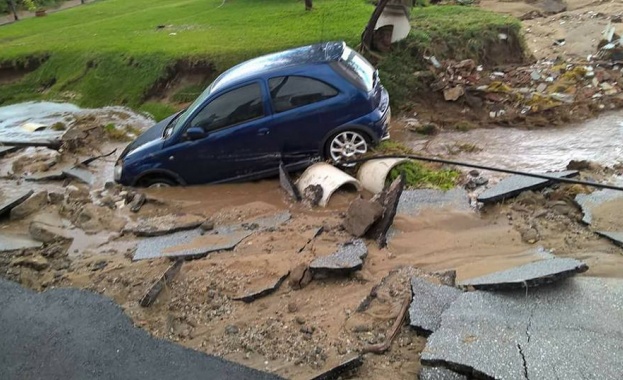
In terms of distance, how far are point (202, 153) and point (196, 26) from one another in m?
11.2

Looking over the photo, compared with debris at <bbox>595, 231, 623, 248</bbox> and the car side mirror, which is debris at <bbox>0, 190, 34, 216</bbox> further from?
debris at <bbox>595, 231, 623, 248</bbox>

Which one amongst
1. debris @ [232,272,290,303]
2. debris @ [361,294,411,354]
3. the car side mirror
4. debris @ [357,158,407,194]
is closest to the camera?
debris @ [361,294,411,354]

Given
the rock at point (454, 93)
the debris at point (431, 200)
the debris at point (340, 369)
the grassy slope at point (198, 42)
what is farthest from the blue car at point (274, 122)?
the debris at point (340, 369)

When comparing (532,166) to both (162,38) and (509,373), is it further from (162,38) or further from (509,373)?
(162,38)

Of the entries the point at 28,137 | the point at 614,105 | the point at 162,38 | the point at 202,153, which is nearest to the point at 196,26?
the point at 162,38

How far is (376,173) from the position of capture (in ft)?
27.6

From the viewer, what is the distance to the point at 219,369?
4.73 metres

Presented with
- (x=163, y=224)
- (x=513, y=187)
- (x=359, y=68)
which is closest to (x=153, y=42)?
(x=359, y=68)

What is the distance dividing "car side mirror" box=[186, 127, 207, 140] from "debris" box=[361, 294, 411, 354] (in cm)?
484

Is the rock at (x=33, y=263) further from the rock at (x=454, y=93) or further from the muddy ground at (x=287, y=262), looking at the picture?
the rock at (x=454, y=93)

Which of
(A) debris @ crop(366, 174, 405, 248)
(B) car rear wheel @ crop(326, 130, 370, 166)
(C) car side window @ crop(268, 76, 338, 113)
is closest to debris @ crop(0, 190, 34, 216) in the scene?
(C) car side window @ crop(268, 76, 338, 113)

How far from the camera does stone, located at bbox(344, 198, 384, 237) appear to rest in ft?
22.3

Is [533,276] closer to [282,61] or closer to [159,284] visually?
[159,284]

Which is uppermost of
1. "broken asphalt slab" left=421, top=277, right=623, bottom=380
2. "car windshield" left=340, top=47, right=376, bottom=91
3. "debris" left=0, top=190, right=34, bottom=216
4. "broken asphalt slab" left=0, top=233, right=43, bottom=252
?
"car windshield" left=340, top=47, right=376, bottom=91
